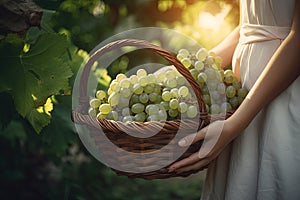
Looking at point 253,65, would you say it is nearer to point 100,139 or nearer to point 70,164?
point 100,139

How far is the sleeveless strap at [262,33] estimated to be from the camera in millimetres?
1476

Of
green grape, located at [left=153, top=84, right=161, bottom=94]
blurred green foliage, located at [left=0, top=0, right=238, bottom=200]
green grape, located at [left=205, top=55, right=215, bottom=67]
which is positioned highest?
green grape, located at [left=205, top=55, right=215, bottom=67]

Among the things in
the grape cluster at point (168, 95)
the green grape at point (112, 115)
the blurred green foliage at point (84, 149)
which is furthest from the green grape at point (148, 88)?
the blurred green foliage at point (84, 149)

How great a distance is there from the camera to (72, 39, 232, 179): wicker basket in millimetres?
1335

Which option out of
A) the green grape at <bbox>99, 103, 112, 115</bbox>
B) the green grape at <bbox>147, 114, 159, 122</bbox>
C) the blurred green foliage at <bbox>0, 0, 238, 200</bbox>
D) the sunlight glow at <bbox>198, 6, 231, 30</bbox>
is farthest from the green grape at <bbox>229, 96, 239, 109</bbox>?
the sunlight glow at <bbox>198, 6, 231, 30</bbox>

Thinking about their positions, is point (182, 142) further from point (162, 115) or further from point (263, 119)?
point (263, 119)

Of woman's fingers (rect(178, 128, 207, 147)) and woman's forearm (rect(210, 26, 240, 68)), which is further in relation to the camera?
woman's forearm (rect(210, 26, 240, 68))

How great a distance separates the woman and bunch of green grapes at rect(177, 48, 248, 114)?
0.04m

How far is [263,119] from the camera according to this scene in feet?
4.97

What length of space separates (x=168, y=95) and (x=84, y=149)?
5.37ft

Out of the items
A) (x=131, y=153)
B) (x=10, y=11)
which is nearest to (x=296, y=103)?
(x=131, y=153)

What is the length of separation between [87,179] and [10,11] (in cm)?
167

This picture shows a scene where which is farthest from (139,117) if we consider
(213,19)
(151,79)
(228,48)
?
(213,19)

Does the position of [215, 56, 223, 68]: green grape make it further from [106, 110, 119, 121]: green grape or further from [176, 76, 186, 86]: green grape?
[106, 110, 119, 121]: green grape
